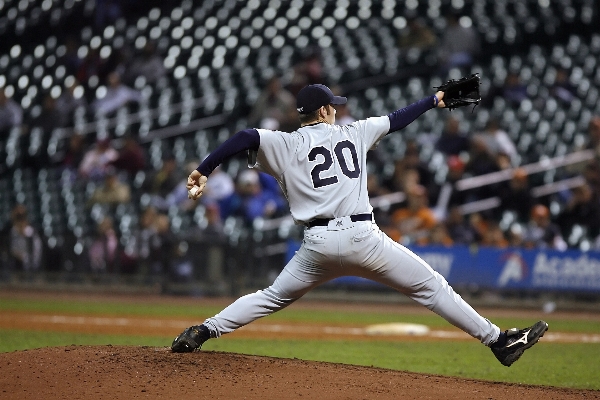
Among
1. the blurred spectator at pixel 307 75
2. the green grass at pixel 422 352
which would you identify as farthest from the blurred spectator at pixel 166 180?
the green grass at pixel 422 352

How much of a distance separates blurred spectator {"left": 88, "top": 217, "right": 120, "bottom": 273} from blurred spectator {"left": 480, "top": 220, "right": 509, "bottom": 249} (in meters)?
5.62

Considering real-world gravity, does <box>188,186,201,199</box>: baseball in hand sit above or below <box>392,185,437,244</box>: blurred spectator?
below

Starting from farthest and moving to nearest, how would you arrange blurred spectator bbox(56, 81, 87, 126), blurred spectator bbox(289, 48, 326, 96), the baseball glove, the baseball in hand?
blurred spectator bbox(56, 81, 87, 126) < blurred spectator bbox(289, 48, 326, 96) < the baseball glove < the baseball in hand

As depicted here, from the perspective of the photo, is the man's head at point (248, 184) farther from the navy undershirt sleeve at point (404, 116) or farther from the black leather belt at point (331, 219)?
the black leather belt at point (331, 219)

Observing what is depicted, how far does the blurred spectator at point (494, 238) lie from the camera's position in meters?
13.2

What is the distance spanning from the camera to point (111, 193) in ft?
47.5

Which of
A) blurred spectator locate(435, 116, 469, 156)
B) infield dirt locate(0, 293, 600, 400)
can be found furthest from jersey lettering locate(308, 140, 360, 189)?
blurred spectator locate(435, 116, 469, 156)

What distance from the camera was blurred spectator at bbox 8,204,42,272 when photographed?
1374cm

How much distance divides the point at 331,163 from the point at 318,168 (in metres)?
0.09

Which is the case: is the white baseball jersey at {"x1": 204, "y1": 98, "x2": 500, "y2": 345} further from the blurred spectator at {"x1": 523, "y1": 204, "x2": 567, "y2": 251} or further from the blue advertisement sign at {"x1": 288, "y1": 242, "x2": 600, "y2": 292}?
the blurred spectator at {"x1": 523, "y1": 204, "x2": 567, "y2": 251}

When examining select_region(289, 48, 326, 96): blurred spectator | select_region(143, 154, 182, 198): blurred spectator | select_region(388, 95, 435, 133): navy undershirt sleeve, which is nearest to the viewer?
select_region(388, 95, 435, 133): navy undershirt sleeve

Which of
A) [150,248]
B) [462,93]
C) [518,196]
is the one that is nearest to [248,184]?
[150,248]

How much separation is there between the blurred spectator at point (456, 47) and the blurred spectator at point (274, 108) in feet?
10.5

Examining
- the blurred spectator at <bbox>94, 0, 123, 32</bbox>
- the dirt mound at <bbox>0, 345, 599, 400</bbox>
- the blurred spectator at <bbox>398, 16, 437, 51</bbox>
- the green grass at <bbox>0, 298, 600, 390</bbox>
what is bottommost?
the green grass at <bbox>0, 298, 600, 390</bbox>
